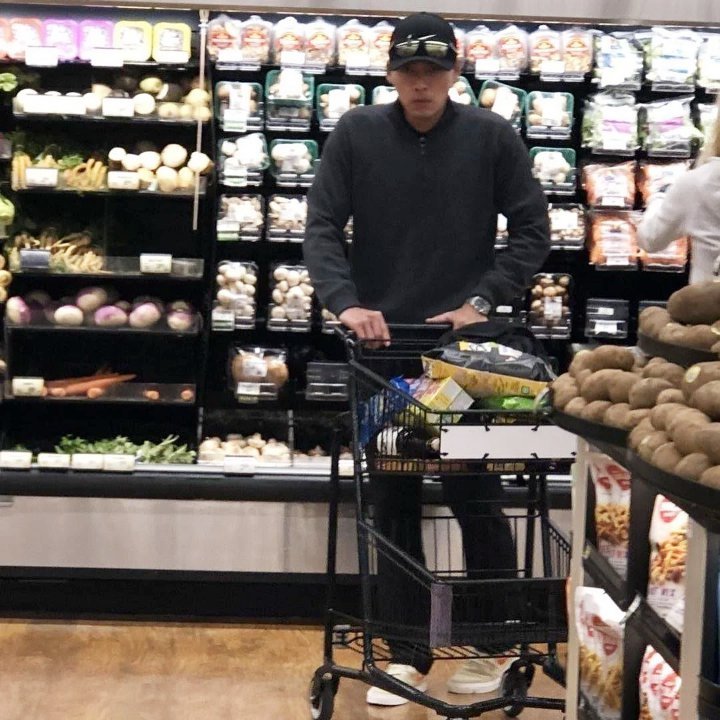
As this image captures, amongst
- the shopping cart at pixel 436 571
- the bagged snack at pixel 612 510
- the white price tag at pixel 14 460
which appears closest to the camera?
the bagged snack at pixel 612 510

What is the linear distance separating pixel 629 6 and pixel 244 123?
147cm

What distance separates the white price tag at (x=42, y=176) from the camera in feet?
16.5

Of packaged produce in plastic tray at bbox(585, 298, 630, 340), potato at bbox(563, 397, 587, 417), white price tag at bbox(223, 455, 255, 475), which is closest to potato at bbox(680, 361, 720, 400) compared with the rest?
potato at bbox(563, 397, 587, 417)

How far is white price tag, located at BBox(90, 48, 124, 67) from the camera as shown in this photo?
16.4 feet

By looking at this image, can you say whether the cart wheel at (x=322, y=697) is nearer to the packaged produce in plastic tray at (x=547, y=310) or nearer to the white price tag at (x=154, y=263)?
the white price tag at (x=154, y=263)

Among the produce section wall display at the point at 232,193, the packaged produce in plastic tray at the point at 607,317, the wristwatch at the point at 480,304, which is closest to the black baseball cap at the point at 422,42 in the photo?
the wristwatch at the point at 480,304

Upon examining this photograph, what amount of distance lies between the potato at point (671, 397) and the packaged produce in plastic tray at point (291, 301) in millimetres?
3112

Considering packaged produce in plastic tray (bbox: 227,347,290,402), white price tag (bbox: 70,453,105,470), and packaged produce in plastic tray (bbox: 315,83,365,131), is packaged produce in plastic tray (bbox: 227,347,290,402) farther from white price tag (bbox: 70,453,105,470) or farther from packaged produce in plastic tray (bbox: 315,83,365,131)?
packaged produce in plastic tray (bbox: 315,83,365,131)

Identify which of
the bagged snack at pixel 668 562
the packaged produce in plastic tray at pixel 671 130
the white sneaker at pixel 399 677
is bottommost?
the white sneaker at pixel 399 677

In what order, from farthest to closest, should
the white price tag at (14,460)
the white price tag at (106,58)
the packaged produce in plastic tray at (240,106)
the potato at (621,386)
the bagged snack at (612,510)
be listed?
the packaged produce in plastic tray at (240,106) < the white price tag at (106,58) < the white price tag at (14,460) < the bagged snack at (612,510) < the potato at (621,386)

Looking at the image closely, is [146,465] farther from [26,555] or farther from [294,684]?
[294,684]

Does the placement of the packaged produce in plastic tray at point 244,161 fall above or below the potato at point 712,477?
A: above

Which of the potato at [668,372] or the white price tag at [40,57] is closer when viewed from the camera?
the potato at [668,372]

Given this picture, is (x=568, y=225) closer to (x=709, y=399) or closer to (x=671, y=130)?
(x=671, y=130)
